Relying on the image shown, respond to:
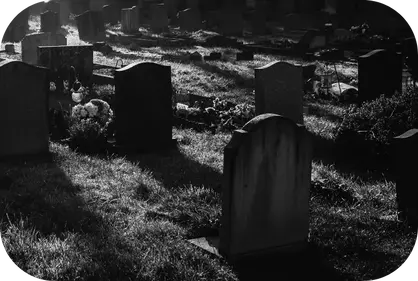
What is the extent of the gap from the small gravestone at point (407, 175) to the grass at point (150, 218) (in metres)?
0.15

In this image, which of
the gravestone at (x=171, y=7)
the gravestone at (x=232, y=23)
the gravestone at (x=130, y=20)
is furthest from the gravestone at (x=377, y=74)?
the gravestone at (x=171, y=7)

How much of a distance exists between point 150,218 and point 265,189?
1.44 meters

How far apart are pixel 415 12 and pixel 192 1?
40.3 feet

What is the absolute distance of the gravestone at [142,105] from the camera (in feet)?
33.6

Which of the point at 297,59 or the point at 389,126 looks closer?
the point at 389,126

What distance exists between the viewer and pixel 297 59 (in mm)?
19844

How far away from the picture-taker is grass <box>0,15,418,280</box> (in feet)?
19.9

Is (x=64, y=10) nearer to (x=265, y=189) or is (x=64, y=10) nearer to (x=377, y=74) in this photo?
(x=377, y=74)

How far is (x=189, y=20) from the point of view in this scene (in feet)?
100

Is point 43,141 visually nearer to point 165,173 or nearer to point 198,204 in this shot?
point 165,173

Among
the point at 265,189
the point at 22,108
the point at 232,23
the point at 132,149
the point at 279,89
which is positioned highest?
the point at 232,23

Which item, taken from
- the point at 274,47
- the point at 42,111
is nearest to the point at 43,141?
the point at 42,111

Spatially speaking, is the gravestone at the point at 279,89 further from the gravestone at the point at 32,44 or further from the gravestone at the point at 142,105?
the gravestone at the point at 32,44

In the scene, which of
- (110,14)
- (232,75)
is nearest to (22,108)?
(232,75)
